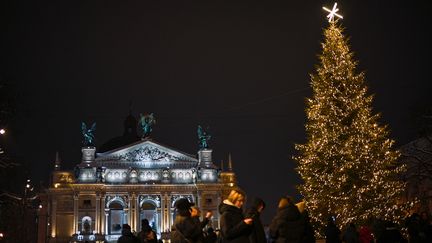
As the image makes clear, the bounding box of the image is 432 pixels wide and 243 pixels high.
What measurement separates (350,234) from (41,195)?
59288mm

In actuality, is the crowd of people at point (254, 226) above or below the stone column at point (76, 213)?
below

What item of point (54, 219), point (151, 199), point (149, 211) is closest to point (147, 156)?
point (151, 199)

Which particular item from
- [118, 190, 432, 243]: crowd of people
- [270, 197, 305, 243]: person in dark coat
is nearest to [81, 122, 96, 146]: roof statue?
[118, 190, 432, 243]: crowd of people

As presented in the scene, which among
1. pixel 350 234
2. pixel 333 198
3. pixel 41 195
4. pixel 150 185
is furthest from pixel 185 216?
pixel 41 195

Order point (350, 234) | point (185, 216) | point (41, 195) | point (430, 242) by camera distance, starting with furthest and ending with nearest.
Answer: point (41, 195) → point (350, 234) → point (430, 242) → point (185, 216)

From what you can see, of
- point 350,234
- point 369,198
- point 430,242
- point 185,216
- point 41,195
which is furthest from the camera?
point 41,195

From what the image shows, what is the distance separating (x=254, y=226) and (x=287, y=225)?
6.01ft

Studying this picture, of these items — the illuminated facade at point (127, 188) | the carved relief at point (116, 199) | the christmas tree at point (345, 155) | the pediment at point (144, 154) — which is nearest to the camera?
the christmas tree at point (345, 155)

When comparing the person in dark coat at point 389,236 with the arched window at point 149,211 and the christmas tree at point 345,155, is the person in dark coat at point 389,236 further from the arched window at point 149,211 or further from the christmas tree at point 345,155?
the arched window at point 149,211

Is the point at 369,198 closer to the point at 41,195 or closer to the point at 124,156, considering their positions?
the point at 124,156

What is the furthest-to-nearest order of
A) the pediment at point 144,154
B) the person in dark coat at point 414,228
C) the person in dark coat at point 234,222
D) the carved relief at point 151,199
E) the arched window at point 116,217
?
the arched window at point 116,217
the pediment at point 144,154
the carved relief at point 151,199
the person in dark coat at point 414,228
the person in dark coat at point 234,222

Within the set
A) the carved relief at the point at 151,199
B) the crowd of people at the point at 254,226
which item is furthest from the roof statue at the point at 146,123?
the crowd of people at the point at 254,226

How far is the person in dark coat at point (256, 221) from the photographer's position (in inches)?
334

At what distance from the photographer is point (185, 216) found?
9.27 metres
